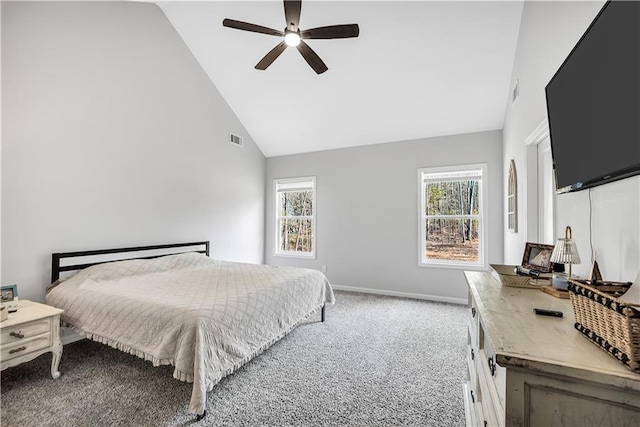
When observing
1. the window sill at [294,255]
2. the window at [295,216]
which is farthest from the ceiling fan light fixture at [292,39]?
the window sill at [294,255]

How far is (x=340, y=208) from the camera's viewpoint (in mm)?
4961

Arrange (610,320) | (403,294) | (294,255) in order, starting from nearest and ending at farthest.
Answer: (610,320) → (403,294) → (294,255)

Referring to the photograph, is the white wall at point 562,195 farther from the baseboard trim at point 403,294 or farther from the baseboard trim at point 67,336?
the baseboard trim at point 67,336

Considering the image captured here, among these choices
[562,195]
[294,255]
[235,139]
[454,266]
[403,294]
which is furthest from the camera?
[294,255]

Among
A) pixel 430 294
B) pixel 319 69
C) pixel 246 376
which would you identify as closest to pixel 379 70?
pixel 319 69

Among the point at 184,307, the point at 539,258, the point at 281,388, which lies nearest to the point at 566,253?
the point at 539,258

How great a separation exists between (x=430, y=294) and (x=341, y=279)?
4.77 feet

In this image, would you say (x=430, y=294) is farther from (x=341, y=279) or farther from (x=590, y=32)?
(x=590, y=32)

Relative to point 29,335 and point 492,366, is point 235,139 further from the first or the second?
point 492,366

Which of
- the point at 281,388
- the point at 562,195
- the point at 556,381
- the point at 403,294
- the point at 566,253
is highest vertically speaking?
the point at 562,195

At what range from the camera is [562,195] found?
1.77m

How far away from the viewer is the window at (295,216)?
210 inches

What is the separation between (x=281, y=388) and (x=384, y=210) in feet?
10.3

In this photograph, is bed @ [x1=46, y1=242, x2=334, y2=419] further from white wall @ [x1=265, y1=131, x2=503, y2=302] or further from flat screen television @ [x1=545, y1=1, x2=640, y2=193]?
flat screen television @ [x1=545, y1=1, x2=640, y2=193]
